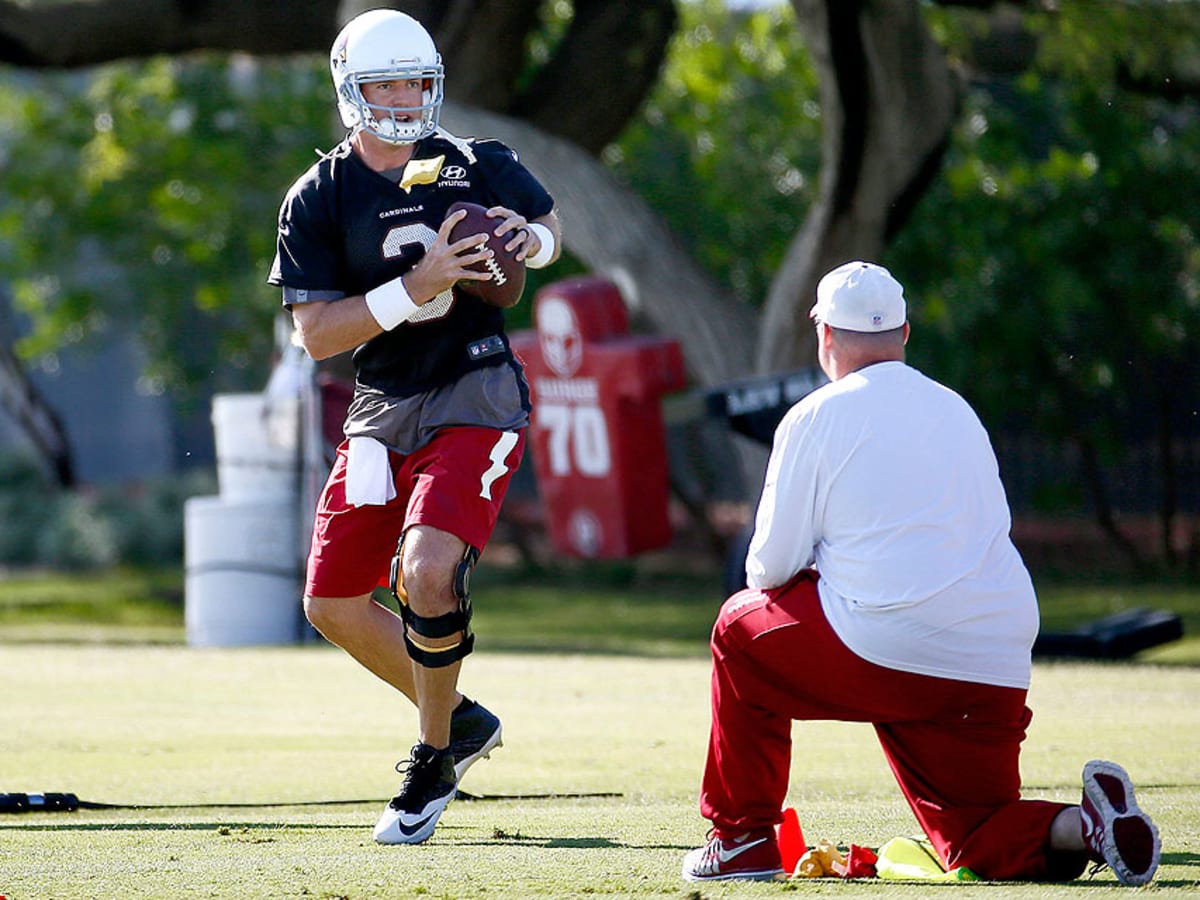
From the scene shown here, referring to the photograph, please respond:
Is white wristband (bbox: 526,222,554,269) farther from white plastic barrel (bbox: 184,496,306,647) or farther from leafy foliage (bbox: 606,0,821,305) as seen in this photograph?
leafy foliage (bbox: 606,0,821,305)

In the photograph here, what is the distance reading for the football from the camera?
18.6 feet

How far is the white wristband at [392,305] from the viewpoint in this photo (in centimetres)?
562

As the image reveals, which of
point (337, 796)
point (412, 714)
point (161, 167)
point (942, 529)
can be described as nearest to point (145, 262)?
point (161, 167)

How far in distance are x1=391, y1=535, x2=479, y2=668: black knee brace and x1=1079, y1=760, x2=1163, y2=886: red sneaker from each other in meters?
1.87

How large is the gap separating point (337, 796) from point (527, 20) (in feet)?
38.7

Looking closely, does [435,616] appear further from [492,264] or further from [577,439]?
[577,439]

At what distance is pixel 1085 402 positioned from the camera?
2088 centimetres

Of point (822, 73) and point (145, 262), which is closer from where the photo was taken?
point (822, 73)

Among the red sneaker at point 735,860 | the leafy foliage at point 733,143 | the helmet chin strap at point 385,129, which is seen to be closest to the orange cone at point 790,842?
the red sneaker at point 735,860

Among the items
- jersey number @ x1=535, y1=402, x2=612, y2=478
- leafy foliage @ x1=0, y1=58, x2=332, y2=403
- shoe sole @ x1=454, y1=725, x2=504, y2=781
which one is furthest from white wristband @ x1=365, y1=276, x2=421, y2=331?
leafy foliage @ x1=0, y1=58, x2=332, y2=403

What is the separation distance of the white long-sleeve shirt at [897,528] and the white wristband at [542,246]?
141 centimetres

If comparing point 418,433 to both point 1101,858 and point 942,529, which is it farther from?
point 1101,858

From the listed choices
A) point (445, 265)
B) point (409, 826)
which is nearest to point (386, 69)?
point (445, 265)

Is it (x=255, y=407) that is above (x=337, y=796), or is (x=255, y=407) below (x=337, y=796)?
above
